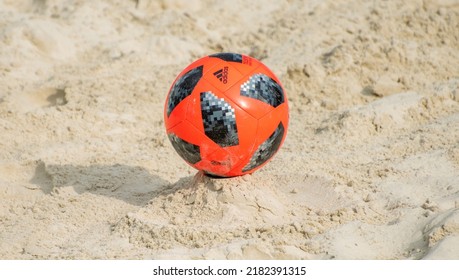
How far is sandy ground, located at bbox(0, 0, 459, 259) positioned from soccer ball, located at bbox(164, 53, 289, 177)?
348 millimetres

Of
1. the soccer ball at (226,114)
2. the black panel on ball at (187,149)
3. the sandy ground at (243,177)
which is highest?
the soccer ball at (226,114)

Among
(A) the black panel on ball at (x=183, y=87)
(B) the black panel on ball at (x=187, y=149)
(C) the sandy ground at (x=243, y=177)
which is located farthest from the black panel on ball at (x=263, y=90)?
(C) the sandy ground at (x=243, y=177)

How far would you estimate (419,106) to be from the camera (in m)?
7.34

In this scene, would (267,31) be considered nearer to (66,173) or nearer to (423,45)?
(423,45)

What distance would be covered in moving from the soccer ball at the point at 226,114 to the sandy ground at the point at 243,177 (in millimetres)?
348

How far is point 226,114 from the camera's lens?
17.0 ft

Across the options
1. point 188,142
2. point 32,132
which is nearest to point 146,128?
point 32,132

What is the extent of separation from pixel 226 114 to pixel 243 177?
0.66 metres

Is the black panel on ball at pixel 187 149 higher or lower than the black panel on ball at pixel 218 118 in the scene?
lower

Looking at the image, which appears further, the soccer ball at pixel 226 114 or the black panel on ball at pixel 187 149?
the black panel on ball at pixel 187 149

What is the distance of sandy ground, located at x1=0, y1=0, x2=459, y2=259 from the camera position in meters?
5.28

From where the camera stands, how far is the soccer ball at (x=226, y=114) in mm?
5207

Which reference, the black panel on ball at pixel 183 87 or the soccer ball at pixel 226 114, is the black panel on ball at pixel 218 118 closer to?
the soccer ball at pixel 226 114

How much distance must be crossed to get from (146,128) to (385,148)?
2.31m
